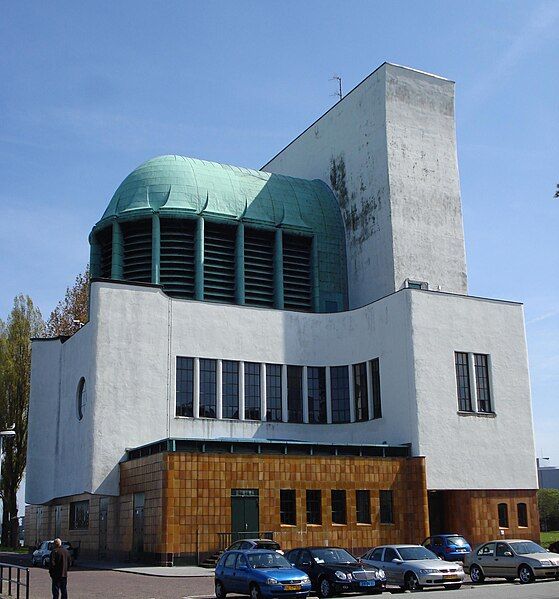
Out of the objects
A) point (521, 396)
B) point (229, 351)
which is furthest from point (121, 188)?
point (521, 396)

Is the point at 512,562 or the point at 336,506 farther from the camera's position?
the point at 336,506

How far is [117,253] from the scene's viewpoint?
4528 centimetres

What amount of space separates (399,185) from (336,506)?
19.2 meters

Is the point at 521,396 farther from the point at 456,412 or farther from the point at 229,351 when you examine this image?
the point at 229,351

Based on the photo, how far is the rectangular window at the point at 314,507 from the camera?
34.9 m

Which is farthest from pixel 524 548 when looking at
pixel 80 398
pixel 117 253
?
pixel 117 253

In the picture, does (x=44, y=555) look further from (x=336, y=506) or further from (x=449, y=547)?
(x=449, y=547)

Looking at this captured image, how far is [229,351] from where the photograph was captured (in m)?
41.1

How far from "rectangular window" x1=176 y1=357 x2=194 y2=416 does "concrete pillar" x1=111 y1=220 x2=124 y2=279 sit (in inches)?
306

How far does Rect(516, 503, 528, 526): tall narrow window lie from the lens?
132 ft

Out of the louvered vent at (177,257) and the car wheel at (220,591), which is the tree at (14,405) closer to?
the louvered vent at (177,257)

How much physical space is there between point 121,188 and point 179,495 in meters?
20.9

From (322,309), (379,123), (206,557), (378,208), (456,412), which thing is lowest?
(206,557)

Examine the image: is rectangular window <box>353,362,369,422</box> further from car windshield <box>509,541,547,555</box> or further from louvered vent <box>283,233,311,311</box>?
car windshield <box>509,541,547,555</box>
